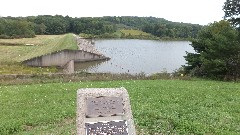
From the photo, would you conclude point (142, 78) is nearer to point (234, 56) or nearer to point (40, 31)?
point (234, 56)

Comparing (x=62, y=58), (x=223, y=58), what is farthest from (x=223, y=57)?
(x=62, y=58)

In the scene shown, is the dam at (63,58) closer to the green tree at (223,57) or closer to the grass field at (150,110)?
the green tree at (223,57)

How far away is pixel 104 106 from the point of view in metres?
7.57

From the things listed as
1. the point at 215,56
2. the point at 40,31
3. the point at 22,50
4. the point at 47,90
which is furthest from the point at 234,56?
the point at 40,31

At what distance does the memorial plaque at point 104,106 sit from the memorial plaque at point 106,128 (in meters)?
0.22

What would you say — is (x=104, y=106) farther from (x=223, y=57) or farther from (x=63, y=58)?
(x=63, y=58)

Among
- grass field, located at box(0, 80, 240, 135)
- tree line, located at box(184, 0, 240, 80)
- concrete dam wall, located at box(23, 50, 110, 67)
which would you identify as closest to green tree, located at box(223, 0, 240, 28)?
tree line, located at box(184, 0, 240, 80)

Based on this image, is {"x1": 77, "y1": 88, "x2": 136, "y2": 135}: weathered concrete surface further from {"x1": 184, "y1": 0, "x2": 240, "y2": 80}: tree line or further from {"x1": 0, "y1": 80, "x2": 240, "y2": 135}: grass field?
{"x1": 184, "y1": 0, "x2": 240, "y2": 80}: tree line

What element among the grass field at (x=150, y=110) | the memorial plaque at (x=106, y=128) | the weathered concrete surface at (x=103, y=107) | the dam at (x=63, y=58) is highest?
the weathered concrete surface at (x=103, y=107)

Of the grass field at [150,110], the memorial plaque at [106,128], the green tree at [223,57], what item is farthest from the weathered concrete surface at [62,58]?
the memorial plaque at [106,128]

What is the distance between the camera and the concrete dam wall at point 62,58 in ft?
152

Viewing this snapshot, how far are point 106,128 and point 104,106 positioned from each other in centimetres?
54

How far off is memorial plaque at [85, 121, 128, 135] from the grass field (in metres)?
3.15

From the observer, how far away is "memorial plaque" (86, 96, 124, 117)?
7.46 m
